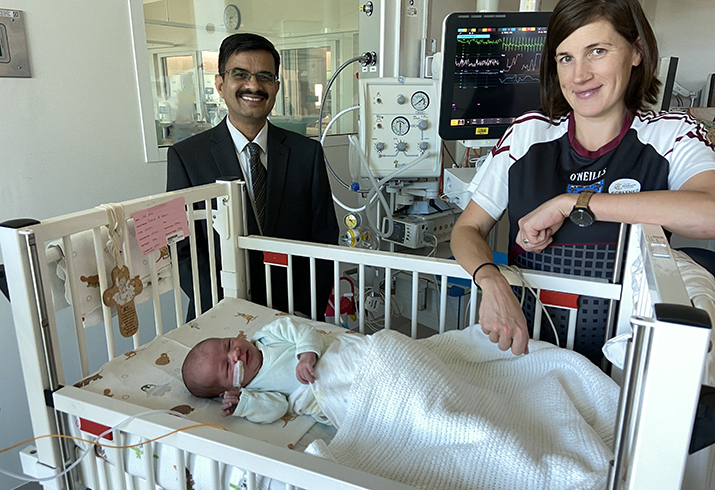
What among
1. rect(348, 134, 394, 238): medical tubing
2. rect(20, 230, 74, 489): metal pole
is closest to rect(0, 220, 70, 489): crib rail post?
rect(20, 230, 74, 489): metal pole

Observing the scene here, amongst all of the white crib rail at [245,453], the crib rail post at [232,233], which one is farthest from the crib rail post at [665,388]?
the crib rail post at [232,233]

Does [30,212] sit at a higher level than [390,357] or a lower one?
higher

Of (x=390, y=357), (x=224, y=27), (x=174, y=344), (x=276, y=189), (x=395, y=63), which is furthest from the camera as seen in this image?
(x=224, y=27)

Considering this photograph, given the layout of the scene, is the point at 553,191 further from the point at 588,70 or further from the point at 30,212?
the point at 30,212

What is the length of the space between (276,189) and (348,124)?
2.00m

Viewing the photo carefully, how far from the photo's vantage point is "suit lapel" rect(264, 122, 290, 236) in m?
1.71

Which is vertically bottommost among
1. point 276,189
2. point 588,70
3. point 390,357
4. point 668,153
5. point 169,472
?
point 169,472

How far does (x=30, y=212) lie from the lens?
1.96 meters

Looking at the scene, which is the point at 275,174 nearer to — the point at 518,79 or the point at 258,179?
the point at 258,179

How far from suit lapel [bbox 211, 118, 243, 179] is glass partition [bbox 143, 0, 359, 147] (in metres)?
0.85

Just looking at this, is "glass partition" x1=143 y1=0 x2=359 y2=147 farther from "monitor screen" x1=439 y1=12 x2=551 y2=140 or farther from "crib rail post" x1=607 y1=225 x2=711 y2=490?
"crib rail post" x1=607 y1=225 x2=711 y2=490

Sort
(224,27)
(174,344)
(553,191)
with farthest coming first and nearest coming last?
(224,27)
(174,344)
(553,191)

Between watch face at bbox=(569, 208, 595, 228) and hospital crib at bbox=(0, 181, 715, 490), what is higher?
watch face at bbox=(569, 208, 595, 228)

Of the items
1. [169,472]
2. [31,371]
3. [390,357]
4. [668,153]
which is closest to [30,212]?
[31,371]
